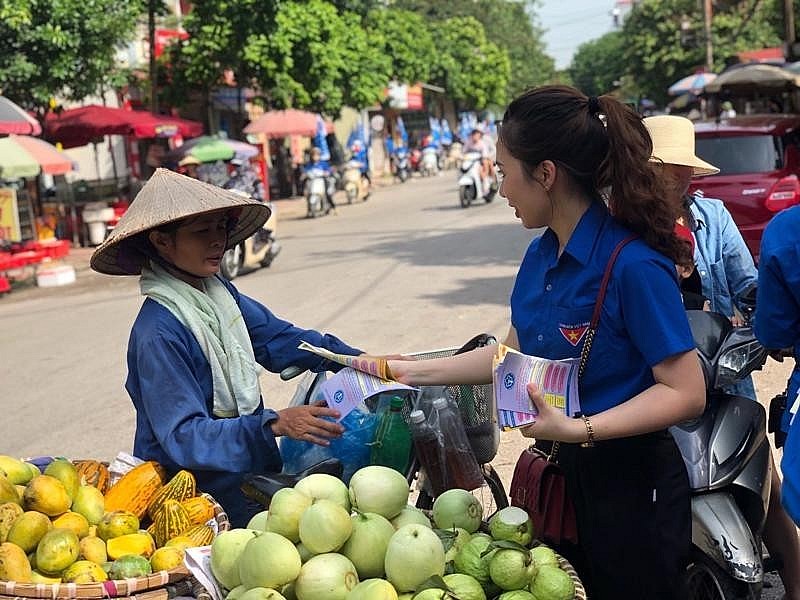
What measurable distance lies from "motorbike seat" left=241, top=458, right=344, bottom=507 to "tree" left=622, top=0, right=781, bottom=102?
42.6 meters

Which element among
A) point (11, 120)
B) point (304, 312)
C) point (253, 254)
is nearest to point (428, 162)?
point (253, 254)

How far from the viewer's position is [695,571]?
119 inches

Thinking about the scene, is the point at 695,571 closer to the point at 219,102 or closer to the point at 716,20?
the point at 219,102

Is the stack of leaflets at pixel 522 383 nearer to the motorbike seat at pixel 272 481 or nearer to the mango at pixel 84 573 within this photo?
the motorbike seat at pixel 272 481

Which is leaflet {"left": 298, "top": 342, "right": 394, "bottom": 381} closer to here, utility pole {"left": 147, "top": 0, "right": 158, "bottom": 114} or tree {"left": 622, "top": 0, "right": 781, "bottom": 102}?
utility pole {"left": 147, "top": 0, "right": 158, "bottom": 114}

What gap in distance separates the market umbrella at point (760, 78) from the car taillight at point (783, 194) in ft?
30.3

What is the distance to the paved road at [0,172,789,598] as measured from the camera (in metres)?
6.87

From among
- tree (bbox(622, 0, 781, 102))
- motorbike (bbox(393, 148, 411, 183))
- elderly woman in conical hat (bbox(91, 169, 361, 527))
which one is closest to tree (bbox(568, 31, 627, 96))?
tree (bbox(622, 0, 781, 102))

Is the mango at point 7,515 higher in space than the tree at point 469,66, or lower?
lower

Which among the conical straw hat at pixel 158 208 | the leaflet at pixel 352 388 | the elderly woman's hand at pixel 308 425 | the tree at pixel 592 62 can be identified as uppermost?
the tree at pixel 592 62

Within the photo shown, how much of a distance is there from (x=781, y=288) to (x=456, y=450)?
114 cm

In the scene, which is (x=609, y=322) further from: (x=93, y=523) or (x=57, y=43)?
(x=57, y=43)

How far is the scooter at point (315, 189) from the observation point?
Answer: 21969mm

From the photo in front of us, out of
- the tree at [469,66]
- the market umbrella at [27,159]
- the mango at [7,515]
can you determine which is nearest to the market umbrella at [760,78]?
the market umbrella at [27,159]
